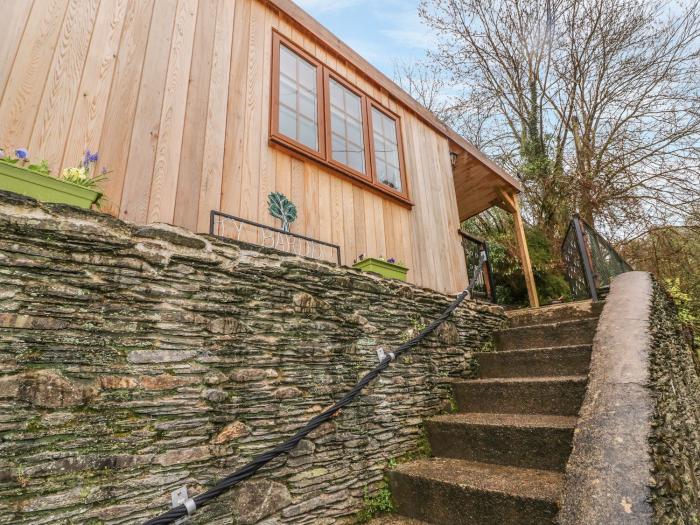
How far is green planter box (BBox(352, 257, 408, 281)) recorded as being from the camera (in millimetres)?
2689

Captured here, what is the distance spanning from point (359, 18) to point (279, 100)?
4900 millimetres

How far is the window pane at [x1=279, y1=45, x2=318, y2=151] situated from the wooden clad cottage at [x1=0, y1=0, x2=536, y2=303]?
0.04 feet

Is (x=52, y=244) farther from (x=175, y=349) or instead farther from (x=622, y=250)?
(x=622, y=250)

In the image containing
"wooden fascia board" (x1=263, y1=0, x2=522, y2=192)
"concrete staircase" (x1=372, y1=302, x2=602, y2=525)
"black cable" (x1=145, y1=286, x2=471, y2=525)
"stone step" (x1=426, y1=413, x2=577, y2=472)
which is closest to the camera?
"black cable" (x1=145, y1=286, x2=471, y2=525)

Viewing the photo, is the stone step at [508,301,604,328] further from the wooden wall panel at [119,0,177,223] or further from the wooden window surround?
the wooden wall panel at [119,0,177,223]

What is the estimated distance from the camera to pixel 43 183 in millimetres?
1411

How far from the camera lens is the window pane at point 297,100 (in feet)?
9.52

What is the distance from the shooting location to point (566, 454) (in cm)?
191

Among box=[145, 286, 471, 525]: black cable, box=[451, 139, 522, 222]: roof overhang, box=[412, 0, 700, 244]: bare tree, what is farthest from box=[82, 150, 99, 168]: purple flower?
box=[412, 0, 700, 244]: bare tree

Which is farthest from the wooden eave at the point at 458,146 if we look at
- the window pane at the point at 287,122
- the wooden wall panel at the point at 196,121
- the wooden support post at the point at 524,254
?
the window pane at the point at 287,122

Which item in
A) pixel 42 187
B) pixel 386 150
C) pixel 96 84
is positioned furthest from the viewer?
pixel 386 150

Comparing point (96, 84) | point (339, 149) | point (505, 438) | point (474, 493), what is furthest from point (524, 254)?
point (96, 84)

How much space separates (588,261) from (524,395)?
2.25 meters

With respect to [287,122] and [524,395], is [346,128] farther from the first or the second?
[524,395]
